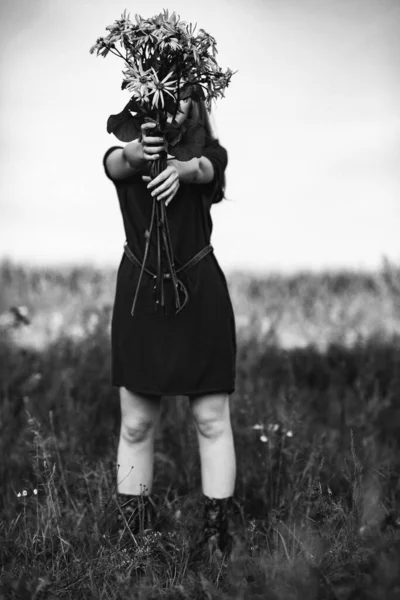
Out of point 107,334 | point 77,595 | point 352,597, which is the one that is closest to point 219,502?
point 77,595

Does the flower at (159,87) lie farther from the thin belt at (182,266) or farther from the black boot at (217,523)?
the black boot at (217,523)

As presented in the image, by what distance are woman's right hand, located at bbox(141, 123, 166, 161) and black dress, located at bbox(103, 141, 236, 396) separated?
286mm

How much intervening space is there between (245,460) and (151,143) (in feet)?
4.85

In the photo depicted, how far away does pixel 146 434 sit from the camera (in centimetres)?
256

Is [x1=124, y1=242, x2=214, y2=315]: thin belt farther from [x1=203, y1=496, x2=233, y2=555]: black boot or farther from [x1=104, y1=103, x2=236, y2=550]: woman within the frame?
[x1=203, y1=496, x2=233, y2=555]: black boot

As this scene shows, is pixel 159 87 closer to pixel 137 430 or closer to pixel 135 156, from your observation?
pixel 135 156

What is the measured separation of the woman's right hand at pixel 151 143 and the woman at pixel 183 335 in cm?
18

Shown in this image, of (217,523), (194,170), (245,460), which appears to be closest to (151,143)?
(194,170)

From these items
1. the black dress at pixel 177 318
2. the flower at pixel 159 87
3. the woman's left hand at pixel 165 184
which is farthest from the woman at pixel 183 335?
the flower at pixel 159 87

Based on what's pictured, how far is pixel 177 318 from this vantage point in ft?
7.95

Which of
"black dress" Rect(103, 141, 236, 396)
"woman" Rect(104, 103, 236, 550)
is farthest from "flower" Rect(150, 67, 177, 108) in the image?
"black dress" Rect(103, 141, 236, 396)

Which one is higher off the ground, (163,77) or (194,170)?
(163,77)

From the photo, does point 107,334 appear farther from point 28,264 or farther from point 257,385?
point 28,264

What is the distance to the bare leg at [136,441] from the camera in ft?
8.23
